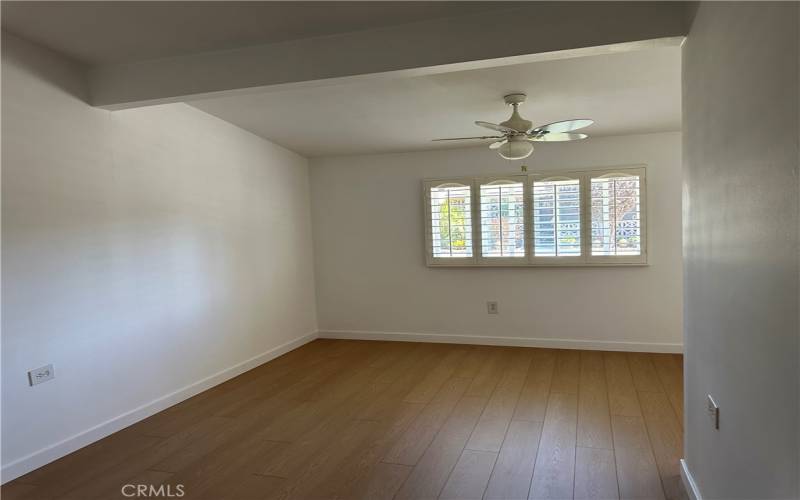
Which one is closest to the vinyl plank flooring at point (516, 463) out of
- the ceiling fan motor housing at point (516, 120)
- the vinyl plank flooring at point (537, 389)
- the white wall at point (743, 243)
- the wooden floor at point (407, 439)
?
the wooden floor at point (407, 439)

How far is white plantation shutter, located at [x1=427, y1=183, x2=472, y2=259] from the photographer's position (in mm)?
5324

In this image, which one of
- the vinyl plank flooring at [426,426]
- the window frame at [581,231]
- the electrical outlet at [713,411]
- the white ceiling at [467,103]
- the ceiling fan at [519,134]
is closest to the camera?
the electrical outlet at [713,411]

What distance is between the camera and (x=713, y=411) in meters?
1.87

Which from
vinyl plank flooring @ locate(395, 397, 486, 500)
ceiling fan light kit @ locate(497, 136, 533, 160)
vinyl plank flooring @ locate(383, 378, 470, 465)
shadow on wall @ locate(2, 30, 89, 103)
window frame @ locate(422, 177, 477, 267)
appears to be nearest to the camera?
vinyl plank flooring @ locate(395, 397, 486, 500)

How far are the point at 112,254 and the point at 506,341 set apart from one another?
3824 mm

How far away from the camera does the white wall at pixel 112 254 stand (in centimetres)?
260

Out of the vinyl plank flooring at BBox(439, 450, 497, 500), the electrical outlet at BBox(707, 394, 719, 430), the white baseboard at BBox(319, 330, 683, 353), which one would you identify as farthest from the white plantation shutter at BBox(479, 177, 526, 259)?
the electrical outlet at BBox(707, 394, 719, 430)

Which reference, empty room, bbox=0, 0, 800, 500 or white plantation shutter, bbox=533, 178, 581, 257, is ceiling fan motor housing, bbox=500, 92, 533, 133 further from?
white plantation shutter, bbox=533, 178, 581, 257

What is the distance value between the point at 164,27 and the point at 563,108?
9.22ft

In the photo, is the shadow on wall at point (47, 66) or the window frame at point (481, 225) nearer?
the shadow on wall at point (47, 66)

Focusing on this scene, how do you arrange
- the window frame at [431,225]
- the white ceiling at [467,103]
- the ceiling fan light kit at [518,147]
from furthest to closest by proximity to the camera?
the window frame at [431,225] < the ceiling fan light kit at [518,147] < the white ceiling at [467,103]

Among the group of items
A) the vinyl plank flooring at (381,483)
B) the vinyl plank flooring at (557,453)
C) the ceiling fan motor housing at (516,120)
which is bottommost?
the vinyl plank flooring at (557,453)

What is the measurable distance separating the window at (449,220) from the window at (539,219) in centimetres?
1

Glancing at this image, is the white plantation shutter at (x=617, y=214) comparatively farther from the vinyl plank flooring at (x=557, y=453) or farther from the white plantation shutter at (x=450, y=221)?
the vinyl plank flooring at (x=557, y=453)
